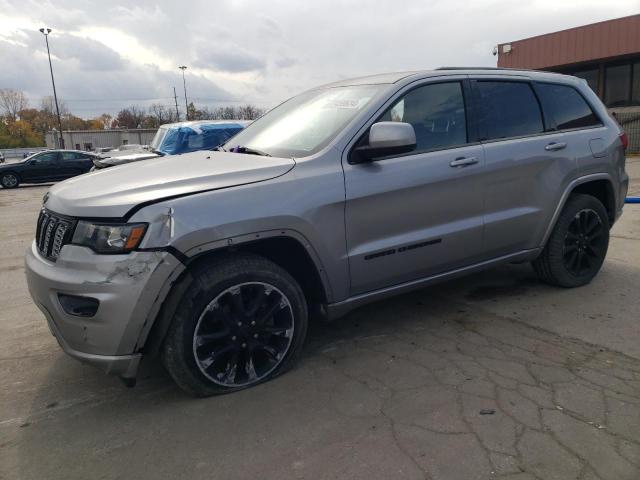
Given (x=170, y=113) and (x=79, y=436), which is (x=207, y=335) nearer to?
(x=79, y=436)

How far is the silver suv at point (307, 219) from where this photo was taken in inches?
101

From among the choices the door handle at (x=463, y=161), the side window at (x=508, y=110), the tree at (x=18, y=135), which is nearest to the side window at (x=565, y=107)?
the side window at (x=508, y=110)

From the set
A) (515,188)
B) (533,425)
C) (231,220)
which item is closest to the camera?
(533,425)

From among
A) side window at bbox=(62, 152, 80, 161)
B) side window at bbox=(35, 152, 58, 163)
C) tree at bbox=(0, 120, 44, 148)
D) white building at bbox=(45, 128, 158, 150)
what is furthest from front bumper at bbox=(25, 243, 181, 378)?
tree at bbox=(0, 120, 44, 148)

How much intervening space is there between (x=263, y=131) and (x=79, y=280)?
73.1 inches

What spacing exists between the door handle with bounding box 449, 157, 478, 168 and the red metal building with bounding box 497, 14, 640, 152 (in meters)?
20.7

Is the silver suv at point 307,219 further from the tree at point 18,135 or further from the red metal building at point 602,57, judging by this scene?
the tree at point 18,135

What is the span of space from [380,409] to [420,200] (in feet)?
4.44

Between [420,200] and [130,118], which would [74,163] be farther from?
[130,118]

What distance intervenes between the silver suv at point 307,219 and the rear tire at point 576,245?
0.06ft

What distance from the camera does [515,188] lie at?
3.84m

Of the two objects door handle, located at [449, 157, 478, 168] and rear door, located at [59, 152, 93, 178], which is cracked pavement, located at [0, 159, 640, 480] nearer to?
door handle, located at [449, 157, 478, 168]

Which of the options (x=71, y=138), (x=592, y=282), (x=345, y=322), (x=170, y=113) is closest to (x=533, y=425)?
(x=345, y=322)

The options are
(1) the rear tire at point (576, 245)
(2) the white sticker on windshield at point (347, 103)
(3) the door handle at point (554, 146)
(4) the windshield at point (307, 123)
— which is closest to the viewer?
(4) the windshield at point (307, 123)
